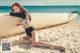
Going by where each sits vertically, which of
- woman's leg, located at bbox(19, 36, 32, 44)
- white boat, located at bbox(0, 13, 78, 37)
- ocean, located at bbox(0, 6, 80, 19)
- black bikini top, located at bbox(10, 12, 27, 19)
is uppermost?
ocean, located at bbox(0, 6, 80, 19)

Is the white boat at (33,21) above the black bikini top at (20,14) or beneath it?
→ beneath

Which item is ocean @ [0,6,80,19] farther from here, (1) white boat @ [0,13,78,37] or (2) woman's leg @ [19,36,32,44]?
(2) woman's leg @ [19,36,32,44]

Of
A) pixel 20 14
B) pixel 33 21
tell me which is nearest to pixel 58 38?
pixel 33 21

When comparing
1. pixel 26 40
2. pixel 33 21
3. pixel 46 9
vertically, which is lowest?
pixel 26 40

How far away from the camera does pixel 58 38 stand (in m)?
1.83

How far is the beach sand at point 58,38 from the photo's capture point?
181cm

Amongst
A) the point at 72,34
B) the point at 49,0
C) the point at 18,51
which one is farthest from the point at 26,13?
the point at 72,34

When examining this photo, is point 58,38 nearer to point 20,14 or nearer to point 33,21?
point 33,21

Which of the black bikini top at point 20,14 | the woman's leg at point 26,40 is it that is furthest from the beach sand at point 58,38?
the black bikini top at point 20,14

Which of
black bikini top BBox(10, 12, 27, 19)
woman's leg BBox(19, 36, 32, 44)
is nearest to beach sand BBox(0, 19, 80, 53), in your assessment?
woman's leg BBox(19, 36, 32, 44)

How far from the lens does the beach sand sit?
181cm

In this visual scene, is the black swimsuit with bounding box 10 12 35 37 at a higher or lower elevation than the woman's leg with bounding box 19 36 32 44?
higher

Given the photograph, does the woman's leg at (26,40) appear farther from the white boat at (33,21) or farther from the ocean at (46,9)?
the ocean at (46,9)

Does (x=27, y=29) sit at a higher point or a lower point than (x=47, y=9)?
lower
